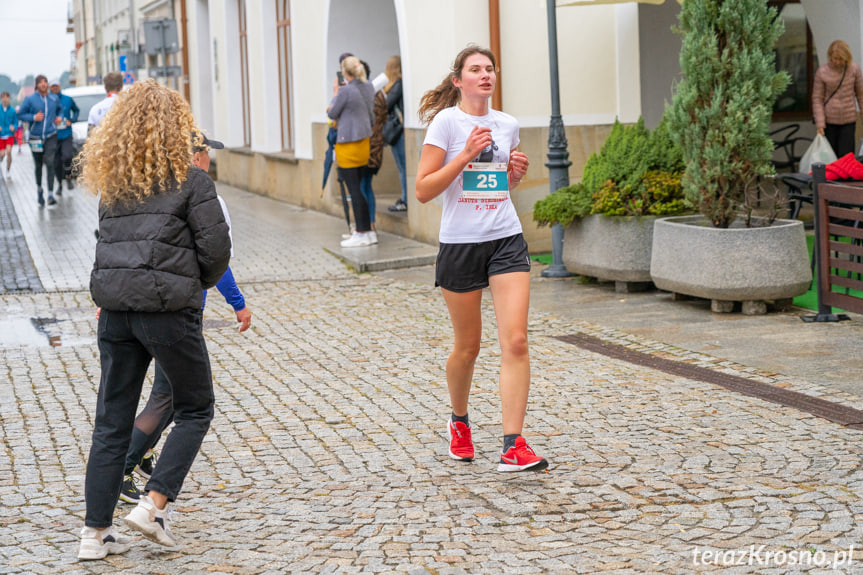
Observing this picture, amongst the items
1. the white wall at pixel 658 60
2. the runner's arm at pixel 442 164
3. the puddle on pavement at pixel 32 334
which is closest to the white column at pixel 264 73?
the white wall at pixel 658 60

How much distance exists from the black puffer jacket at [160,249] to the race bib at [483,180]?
140 centimetres

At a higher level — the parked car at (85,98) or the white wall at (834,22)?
the parked car at (85,98)

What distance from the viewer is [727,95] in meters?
9.14

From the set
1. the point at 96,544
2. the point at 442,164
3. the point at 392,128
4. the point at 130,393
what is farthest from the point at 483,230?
the point at 392,128

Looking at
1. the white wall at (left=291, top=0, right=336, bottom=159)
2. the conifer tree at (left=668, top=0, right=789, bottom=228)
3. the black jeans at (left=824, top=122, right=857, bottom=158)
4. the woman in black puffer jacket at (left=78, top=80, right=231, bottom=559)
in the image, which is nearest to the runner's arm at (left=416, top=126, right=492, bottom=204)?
the woman in black puffer jacket at (left=78, top=80, right=231, bottom=559)

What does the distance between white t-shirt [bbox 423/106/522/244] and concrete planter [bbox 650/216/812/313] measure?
381 cm

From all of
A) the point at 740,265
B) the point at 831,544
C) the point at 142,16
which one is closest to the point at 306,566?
the point at 831,544

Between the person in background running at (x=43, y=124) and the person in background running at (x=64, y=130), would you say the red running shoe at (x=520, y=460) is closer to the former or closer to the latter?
the person in background running at (x=64, y=130)

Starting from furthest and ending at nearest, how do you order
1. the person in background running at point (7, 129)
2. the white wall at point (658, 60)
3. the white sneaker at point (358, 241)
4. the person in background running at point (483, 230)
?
the person in background running at point (7, 129) < the white sneaker at point (358, 241) < the white wall at point (658, 60) < the person in background running at point (483, 230)

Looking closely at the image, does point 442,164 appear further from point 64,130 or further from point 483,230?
point 64,130

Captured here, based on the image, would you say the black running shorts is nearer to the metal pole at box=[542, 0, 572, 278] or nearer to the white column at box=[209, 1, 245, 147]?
the metal pole at box=[542, 0, 572, 278]

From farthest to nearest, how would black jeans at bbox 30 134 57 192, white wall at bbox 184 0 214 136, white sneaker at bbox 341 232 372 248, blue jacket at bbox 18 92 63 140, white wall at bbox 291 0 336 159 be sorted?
white wall at bbox 184 0 214 136
black jeans at bbox 30 134 57 192
blue jacket at bbox 18 92 63 140
white wall at bbox 291 0 336 159
white sneaker at bbox 341 232 372 248

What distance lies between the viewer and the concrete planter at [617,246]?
398 inches

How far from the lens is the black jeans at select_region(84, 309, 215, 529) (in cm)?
438
